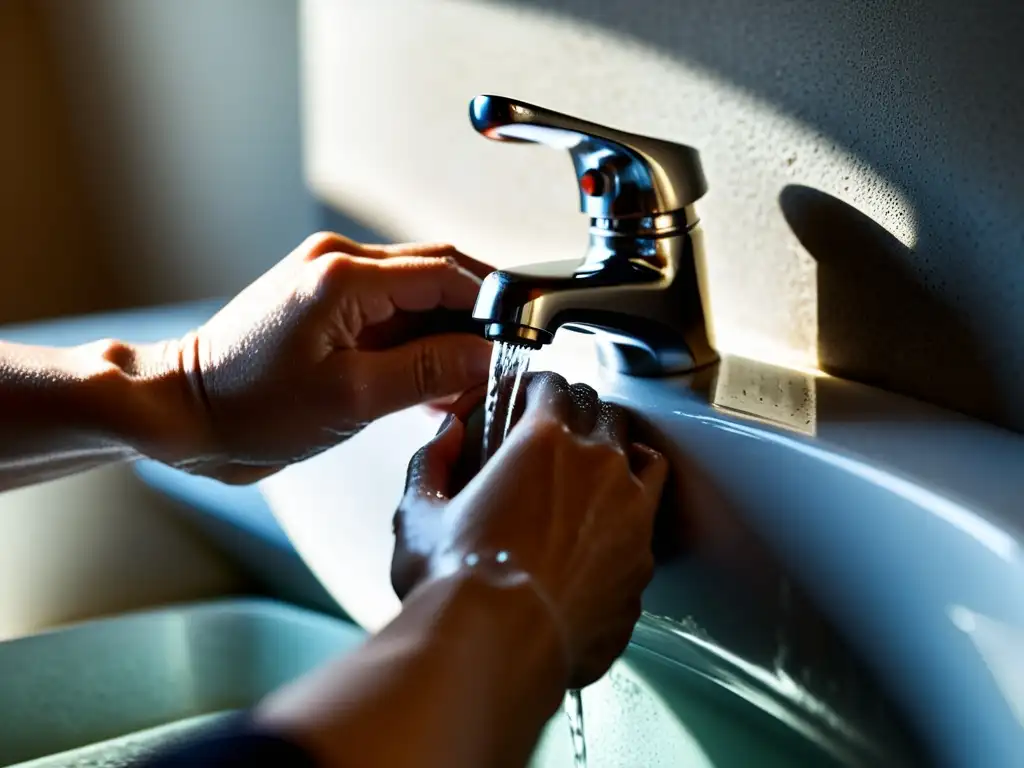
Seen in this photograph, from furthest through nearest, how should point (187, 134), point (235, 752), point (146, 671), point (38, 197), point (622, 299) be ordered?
point (38, 197) → point (187, 134) → point (146, 671) → point (622, 299) → point (235, 752)

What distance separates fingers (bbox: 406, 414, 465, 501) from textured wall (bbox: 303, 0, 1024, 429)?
0.19 m

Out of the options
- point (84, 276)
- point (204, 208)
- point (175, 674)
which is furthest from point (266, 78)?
point (175, 674)

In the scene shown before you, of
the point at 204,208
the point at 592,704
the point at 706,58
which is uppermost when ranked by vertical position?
the point at 706,58

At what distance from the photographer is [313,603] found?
0.81m

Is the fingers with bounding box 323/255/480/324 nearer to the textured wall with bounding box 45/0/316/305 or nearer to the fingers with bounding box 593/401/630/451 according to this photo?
the fingers with bounding box 593/401/630/451

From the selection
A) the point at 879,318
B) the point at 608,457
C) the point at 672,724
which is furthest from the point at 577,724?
the point at 879,318

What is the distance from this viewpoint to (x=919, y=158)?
0.46 meters

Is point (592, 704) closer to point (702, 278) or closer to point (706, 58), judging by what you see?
point (702, 278)

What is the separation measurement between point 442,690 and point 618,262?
0.81ft

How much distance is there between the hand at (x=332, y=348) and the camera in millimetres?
538

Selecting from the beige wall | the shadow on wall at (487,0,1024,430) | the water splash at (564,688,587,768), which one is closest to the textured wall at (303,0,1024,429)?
the shadow on wall at (487,0,1024,430)

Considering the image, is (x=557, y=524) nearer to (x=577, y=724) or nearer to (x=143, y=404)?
(x=577, y=724)

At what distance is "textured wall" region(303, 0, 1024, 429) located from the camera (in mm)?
445

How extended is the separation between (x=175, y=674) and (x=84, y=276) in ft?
1.92
